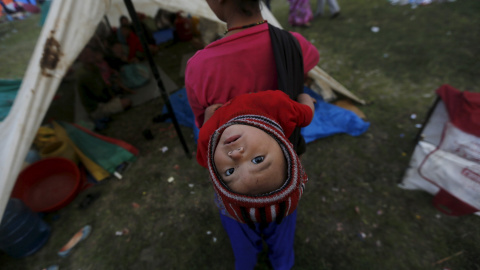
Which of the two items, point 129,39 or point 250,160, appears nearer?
point 250,160

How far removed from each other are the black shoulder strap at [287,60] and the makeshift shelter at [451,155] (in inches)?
81.3

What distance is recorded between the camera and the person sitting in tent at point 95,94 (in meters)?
4.87

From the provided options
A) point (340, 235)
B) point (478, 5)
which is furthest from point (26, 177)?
point (478, 5)

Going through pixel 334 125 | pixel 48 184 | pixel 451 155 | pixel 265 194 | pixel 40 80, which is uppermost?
pixel 40 80

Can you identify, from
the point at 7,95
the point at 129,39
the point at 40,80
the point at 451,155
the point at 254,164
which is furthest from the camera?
the point at 129,39

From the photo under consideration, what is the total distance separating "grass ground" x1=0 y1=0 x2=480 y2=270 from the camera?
2.39 metres

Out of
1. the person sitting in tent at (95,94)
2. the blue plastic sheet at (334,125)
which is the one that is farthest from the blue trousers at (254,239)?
the person sitting in tent at (95,94)

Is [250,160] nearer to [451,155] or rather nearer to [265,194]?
[265,194]

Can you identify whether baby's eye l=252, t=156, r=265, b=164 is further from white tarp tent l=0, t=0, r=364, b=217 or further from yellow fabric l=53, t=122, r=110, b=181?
yellow fabric l=53, t=122, r=110, b=181

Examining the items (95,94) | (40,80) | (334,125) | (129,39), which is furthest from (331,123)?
(129,39)

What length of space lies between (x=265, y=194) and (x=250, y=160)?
18 centimetres

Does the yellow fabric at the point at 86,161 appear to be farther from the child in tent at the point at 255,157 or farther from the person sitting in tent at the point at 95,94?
the child in tent at the point at 255,157

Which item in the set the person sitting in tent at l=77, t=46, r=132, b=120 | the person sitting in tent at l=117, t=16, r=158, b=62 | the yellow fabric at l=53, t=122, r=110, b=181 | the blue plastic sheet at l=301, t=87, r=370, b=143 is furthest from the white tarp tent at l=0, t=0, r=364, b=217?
the person sitting in tent at l=117, t=16, r=158, b=62

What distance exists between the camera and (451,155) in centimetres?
229
